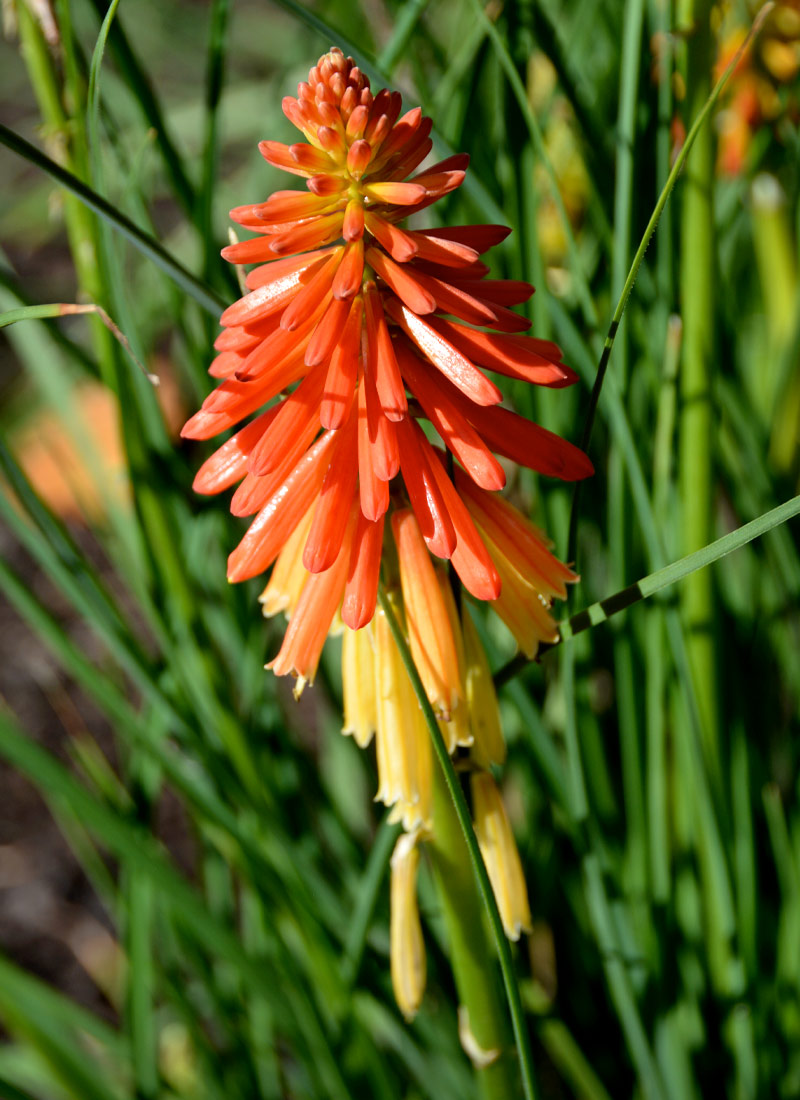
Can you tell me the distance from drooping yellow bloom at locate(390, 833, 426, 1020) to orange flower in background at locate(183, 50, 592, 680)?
0.25 metres

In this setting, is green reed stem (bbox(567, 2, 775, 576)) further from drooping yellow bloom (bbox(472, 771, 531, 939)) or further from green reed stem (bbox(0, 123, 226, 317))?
green reed stem (bbox(0, 123, 226, 317))

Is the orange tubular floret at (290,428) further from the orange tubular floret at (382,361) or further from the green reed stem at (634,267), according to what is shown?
the green reed stem at (634,267)

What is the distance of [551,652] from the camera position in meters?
1.35

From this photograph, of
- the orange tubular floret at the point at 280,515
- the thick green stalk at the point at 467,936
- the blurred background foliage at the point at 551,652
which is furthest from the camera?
the blurred background foliage at the point at 551,652

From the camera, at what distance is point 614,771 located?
170 centimetres

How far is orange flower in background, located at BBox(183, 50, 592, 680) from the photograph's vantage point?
679 mm

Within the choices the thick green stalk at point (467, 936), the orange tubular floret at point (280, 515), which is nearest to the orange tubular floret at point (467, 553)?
the orange tubular floret at point (280, 515)

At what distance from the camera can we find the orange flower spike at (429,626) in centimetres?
76

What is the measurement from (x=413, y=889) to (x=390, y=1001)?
0.50 metres

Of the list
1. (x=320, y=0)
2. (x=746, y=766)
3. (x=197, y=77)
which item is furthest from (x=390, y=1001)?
(x=197, y=77)

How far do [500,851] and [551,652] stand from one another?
530 millimetres

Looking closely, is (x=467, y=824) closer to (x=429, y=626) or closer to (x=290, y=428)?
(x=429, y=626)

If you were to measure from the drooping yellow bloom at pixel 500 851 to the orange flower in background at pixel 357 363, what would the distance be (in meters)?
0.24

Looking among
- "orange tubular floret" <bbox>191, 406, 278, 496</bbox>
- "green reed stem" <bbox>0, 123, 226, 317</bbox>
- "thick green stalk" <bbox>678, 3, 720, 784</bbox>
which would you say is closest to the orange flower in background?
"orange tubular floret" <bbox>191, 406, 278, 496</bbox>
